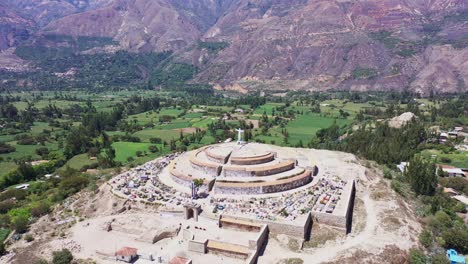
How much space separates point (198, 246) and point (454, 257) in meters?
29.2

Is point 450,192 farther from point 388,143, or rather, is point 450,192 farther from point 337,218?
point 337,218

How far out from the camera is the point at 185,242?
44.4m

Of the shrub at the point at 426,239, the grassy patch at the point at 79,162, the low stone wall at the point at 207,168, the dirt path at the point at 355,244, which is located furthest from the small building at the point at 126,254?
the grassy patch at the point at 79,162

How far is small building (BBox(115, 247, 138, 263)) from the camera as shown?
40500mm

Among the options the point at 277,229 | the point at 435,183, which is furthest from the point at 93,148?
the point at 435,183

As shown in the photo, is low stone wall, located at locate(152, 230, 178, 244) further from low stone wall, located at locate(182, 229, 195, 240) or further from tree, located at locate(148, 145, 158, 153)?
tree, located at locate(148, 145, 158, 153)

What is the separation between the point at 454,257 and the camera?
42844mm

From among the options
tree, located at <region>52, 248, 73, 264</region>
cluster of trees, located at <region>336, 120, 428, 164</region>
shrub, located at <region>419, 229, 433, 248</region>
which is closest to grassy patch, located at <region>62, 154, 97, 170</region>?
tree, located at <region>52, 248, 73, 264</region>

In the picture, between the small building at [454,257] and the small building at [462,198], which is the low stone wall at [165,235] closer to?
the small building at [454,257]

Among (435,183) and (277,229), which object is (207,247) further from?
(435,183)

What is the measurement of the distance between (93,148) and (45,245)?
48201 millimetres

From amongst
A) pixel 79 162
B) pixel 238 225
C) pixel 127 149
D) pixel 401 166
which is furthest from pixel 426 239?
pixel 79 162

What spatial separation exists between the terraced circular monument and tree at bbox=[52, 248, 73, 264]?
748 inches

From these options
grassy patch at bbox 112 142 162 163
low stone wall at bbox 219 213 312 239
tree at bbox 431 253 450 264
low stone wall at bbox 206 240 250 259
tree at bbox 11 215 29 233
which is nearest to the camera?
tree at bbox 431 253 450 264
